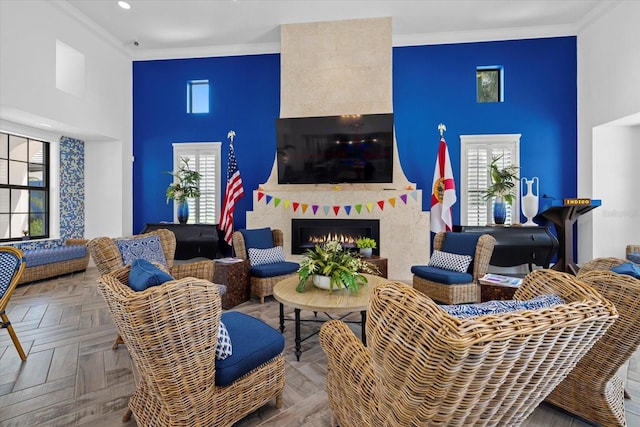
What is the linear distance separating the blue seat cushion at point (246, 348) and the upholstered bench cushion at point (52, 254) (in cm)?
419

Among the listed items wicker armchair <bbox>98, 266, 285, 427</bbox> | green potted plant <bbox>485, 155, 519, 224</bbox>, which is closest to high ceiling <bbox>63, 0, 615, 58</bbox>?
green potted plant <bbox>485, 155, 519, 224</bbox>

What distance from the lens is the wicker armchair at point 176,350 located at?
120cm

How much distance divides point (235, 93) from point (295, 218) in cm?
258

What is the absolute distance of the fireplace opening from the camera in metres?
4.88

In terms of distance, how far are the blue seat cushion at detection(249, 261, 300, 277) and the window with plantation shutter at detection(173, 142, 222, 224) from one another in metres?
2.34

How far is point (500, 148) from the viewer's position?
507 centimetres

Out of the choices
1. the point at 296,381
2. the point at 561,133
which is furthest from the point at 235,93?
the point at 561,133

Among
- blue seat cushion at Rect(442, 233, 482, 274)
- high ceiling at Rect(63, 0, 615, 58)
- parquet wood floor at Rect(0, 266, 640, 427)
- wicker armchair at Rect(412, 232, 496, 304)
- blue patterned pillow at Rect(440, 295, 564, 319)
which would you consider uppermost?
high ceiling at Rect(63, 0, 615, 58)

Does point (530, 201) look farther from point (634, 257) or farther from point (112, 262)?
point (112, 262)

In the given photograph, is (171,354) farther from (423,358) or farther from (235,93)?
(235,93)

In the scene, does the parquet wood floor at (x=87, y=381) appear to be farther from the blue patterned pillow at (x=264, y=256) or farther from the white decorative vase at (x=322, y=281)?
the blue patterned pillow at (x=264, y=256)

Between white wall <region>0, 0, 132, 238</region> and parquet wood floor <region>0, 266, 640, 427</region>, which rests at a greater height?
white wall <region>0, 0, 132, 238</region>

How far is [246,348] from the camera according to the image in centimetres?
159

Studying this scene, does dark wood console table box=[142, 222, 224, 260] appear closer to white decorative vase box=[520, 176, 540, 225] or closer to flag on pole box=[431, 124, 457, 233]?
flag on pole box=[431, 124, 457, 233]
